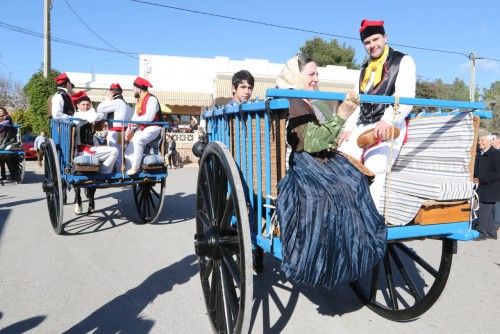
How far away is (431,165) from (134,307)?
2528mm

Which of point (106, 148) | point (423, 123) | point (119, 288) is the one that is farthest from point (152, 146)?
point (423, 123)

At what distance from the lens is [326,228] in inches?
85.2

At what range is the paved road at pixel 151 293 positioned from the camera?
3.28 meters

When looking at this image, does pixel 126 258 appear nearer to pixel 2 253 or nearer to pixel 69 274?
pixel 69 274

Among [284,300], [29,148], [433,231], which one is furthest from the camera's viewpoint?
[29,148]

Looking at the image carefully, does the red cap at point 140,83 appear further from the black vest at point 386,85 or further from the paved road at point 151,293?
the black vest at point 386,85

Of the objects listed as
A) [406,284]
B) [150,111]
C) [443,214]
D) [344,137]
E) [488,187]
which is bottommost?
[406,284]

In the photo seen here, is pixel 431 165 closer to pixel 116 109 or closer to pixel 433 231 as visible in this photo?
pixel 433 231

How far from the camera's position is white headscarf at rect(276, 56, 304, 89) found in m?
2.84

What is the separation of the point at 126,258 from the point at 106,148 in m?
1.62

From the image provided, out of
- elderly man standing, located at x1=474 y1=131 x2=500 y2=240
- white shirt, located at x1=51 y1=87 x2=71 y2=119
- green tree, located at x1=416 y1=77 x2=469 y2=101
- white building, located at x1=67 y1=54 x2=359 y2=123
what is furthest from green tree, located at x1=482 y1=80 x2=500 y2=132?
white shirt, located at x1=51 y1=87 x2=71 y2=119

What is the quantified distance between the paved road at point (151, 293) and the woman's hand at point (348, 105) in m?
1.72

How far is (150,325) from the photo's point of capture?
3.25 meters

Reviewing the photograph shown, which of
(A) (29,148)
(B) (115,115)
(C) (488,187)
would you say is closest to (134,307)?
(B) (115,115)
